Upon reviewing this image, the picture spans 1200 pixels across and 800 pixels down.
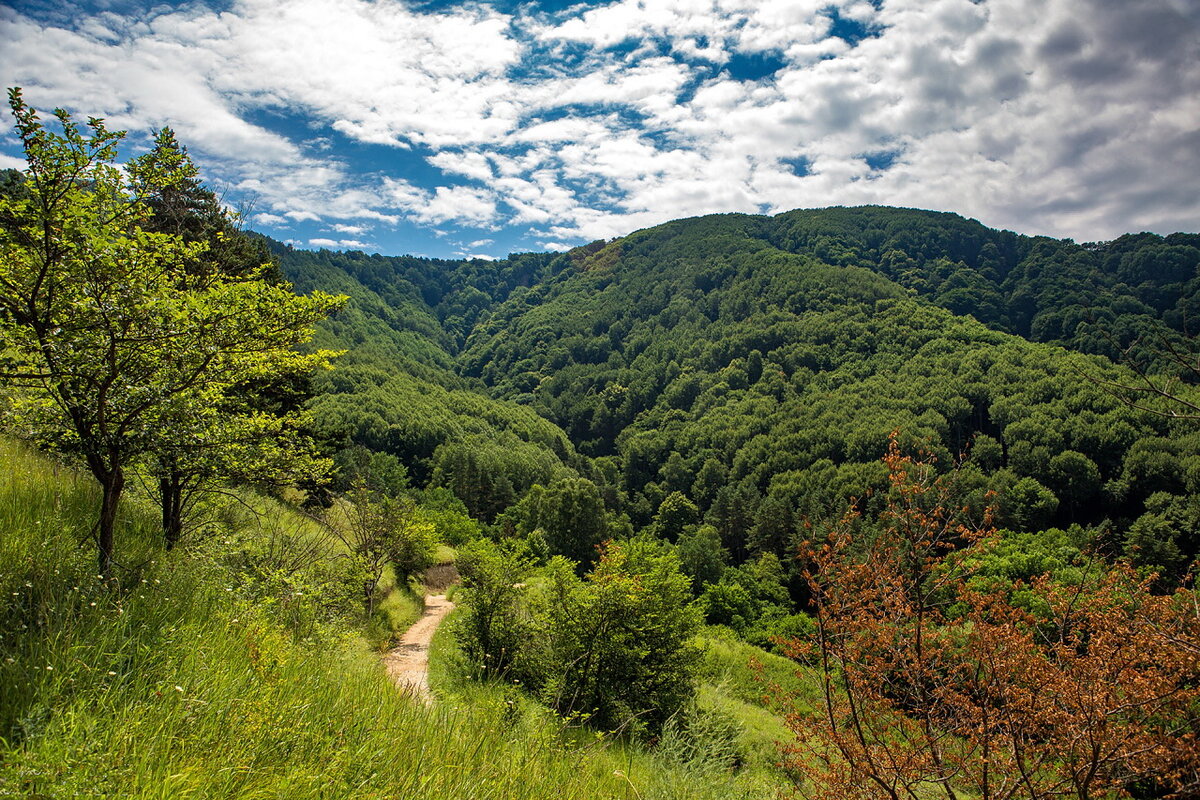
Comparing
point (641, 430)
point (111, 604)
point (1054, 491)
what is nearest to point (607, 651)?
point (111, 604)

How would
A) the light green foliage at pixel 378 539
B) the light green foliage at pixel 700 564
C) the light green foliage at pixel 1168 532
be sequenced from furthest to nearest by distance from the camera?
the light green foliage at pixel 700 564, the light green foliage at pixel 1168 532, the light green foliage at pixel 378 539

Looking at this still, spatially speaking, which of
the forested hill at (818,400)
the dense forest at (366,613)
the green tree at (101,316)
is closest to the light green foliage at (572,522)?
the dense forest at (366,613)

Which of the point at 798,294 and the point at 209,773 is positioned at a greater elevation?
the point at 798,294

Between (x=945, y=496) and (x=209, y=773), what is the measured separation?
5.91 metres

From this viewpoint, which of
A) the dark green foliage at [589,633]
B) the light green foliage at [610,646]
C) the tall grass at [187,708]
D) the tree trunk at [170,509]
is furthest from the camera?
the dark green foliage at [589,633]

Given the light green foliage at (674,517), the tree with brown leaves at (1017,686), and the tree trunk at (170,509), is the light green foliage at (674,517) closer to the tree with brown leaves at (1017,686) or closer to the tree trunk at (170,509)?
the tree with brown leaves at (1017,686)

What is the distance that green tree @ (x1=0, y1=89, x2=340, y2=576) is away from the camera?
11.8 ft

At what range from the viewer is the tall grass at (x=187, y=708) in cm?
222

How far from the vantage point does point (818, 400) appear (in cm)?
11862

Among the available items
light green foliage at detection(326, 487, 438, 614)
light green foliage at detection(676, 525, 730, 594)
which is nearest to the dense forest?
light green foliage at detection(326, 487, 438, 614)

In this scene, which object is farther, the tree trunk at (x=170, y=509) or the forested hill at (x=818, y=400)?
the forested hill at (x=818, y=400)

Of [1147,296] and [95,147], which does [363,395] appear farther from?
[1147,296]

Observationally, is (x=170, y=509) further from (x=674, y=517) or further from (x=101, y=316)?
(x=674, y=517)

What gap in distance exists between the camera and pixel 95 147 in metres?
3.64
